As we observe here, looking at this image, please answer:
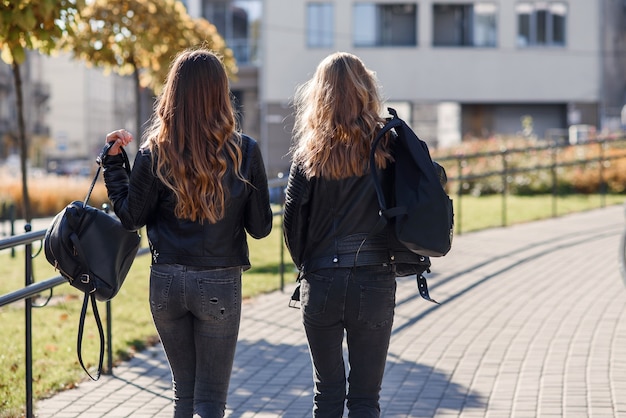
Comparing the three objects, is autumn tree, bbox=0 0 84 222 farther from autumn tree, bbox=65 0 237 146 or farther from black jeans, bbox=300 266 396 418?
autumn tree, bbox=65 0 237 146

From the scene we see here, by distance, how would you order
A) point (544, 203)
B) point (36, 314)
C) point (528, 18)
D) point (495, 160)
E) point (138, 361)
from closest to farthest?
point (138, 361) < point (36, 314) < point (544, 203) < point (495, 160) < point (528, 18)

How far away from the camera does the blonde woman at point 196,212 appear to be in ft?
13.3

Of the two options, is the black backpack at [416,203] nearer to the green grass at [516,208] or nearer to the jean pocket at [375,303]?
the jean pocket at [375,303]

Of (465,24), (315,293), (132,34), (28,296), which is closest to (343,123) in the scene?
(315,293)

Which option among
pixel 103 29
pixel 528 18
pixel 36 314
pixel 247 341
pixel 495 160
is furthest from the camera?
pixel 528 18

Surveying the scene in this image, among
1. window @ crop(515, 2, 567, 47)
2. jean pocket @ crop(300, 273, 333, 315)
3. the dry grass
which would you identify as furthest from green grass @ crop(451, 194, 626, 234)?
window @ crop(515, 2, 567, 47)

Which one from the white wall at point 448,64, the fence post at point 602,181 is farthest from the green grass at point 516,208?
the white wall at point 448,64

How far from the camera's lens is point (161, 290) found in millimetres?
4129

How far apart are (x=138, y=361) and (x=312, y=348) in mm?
3301

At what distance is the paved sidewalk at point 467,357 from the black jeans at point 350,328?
1518 millimetres

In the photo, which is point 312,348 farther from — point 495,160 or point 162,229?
point 495,160

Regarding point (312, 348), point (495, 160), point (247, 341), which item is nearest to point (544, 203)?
point (495, 160)

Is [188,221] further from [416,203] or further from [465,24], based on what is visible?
[465,24]

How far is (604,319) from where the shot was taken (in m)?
8.41
